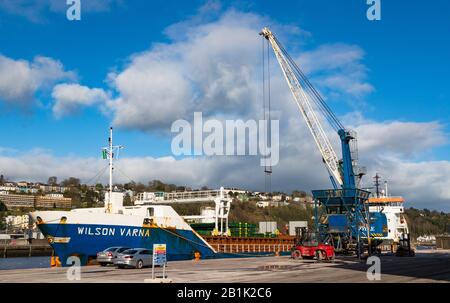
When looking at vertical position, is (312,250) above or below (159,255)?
below

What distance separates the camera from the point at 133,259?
2906cm

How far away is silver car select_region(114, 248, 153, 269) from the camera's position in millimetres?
28969

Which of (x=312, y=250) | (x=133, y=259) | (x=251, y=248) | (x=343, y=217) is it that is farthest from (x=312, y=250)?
(x=251, y=248)

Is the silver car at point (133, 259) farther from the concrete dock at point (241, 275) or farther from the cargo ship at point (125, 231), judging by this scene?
the cargo ship at point (125, 231)

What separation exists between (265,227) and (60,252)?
137 feet

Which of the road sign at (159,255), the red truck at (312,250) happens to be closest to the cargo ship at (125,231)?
the red truck at (312,250)

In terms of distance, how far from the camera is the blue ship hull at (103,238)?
→ 111ft

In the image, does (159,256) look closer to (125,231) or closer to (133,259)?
(133,259)

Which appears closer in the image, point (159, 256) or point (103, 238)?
point (159, 256)

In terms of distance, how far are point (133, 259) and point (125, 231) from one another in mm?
8882

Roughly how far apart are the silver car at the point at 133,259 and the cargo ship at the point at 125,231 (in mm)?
6502

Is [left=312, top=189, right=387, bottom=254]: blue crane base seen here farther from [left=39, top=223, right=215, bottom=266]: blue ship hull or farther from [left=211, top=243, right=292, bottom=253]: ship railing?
[left=39, top=223, right=215, bottom=266]: blue ship hull

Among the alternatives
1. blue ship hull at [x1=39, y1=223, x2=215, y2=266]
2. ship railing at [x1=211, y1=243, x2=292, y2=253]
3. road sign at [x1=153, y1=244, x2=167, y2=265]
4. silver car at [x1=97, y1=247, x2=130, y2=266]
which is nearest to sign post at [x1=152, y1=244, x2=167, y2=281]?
road sign at [x1=153, y1=244, x2=167, y2=265]
